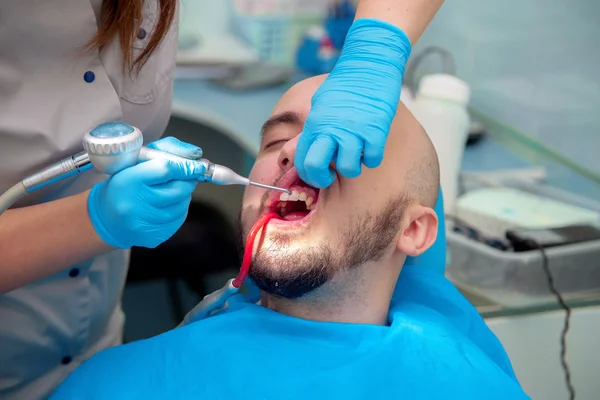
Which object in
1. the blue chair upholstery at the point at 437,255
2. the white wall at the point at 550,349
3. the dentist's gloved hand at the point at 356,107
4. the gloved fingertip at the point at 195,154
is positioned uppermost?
the dentist's gloved hand at the point at 356,107

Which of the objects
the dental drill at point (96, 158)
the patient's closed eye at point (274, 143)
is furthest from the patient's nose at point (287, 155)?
the dental drill at point (96, 158)

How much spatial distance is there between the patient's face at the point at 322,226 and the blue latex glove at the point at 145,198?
0.22 metres

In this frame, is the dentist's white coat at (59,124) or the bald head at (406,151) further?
the bald head at (406,151)

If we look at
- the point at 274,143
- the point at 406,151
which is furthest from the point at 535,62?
the point at 274,143

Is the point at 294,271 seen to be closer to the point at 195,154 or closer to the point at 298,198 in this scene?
the point at 298,198

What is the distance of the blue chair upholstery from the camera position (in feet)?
4.92

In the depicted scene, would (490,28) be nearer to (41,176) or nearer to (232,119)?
(232,119)

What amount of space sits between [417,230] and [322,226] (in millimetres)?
246

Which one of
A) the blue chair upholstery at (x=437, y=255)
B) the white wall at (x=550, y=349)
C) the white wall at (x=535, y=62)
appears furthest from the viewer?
the white wall at (x=535, y=62)

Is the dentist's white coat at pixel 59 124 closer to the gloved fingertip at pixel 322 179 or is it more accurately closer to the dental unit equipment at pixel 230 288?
the dental unit equipment at pixel 230 288

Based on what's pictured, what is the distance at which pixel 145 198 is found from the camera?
982mm

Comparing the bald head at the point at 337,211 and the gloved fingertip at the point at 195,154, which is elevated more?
the gloved fingertip at the point at 195,154

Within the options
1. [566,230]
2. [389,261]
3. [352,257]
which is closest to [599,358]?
[566,230]

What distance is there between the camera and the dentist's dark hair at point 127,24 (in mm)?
1090
